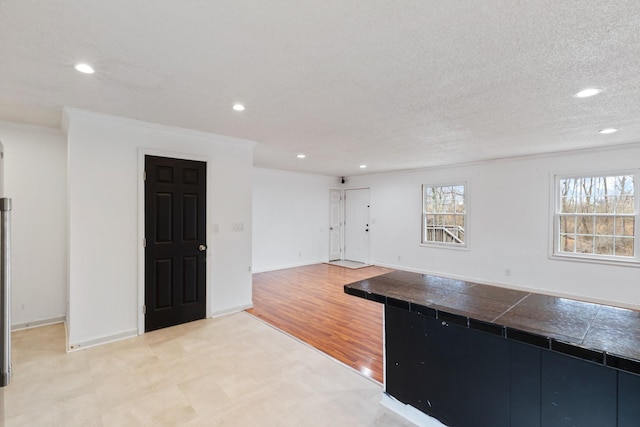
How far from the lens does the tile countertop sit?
1174 mm

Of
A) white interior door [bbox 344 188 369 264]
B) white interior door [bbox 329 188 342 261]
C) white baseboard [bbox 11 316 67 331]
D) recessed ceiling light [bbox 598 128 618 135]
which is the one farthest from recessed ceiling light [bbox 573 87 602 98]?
white interior door [bbox 329 188 342 261]

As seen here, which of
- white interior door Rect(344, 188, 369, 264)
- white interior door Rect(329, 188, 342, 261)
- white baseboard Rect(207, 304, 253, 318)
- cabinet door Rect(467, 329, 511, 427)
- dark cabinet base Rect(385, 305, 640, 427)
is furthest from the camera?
white interior door Rect(329, 188, 342, 261)

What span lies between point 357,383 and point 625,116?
362 centimetres

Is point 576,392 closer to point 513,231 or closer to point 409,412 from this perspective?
point 409,412

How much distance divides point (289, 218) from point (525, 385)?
6.12 meters

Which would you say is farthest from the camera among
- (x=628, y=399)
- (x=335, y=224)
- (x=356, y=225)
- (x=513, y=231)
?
(x=335, y=224)

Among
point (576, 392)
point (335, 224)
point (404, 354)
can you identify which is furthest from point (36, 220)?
point (335, 224)

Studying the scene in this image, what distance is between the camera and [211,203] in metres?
3.87

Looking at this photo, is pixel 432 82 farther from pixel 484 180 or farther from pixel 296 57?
pixel 484 180

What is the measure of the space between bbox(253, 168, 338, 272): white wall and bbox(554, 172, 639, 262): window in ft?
16.1

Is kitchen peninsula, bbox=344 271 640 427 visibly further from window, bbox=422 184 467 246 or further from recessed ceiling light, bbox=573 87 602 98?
window, bbox=422 184 467 246

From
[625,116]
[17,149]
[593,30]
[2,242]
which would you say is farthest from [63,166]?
[625,116]

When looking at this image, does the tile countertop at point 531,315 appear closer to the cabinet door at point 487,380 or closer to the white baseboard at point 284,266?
the cabinet door at point 487,380

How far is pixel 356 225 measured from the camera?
8039mm
